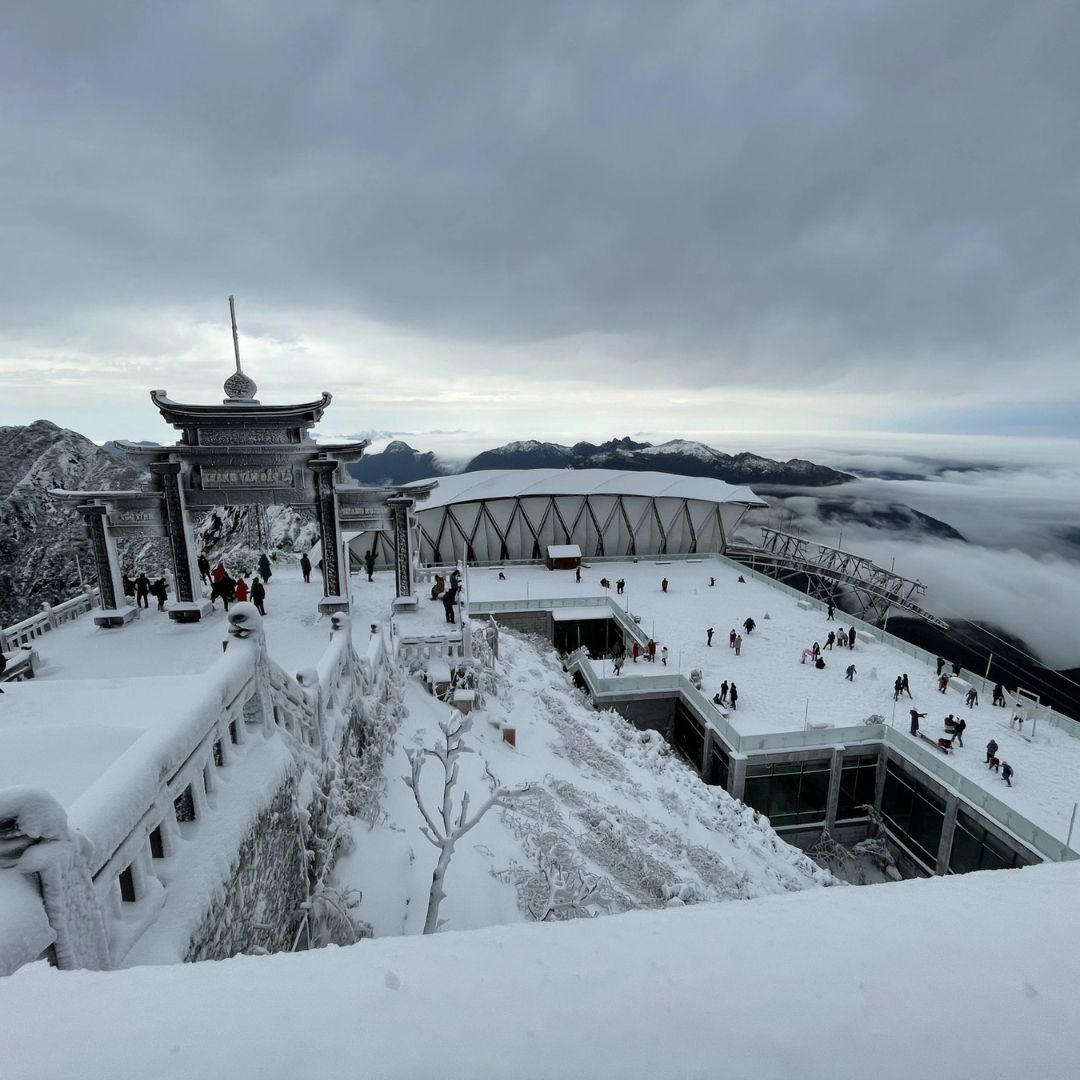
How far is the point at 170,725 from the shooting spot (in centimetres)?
450

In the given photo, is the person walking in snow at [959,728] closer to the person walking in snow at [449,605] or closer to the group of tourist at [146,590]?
the person walking in snow at [449,605]

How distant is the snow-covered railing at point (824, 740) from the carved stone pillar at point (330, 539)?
9913 mm

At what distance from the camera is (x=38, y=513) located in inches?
1778

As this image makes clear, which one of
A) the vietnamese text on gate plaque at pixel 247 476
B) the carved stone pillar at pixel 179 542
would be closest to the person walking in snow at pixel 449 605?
the vietnamese text on gate plaque at pixel 247 476

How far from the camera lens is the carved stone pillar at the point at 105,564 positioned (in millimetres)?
16250

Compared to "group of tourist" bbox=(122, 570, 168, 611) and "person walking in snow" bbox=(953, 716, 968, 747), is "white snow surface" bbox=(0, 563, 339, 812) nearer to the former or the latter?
"group of tourist" bbox=(122, 570, 168, 611)

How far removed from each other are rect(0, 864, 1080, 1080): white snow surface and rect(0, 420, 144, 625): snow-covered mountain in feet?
153

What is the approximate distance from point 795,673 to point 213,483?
21.4 metres

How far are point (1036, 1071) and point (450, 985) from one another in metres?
1.90

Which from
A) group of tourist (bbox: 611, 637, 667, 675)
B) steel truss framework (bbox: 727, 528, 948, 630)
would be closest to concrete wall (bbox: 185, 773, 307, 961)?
group of tourist (bbox: 611, 637, 667, 675)

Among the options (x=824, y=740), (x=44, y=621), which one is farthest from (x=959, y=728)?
(x=44, y=621)

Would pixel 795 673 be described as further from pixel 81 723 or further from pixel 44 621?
pixel 44 621

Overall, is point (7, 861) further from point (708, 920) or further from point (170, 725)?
point (708, 920)

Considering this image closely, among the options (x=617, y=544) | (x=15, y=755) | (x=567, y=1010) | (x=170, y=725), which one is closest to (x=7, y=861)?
(x=170, y=725)
